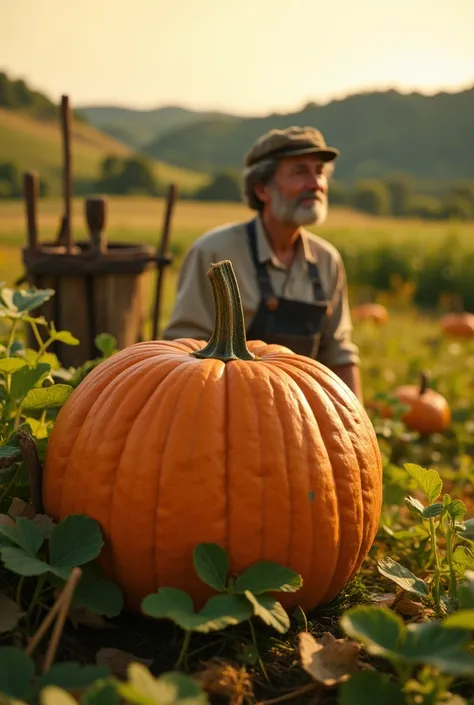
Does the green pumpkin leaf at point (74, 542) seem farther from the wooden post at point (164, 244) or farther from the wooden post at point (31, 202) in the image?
the wooden post at point (164, 244)

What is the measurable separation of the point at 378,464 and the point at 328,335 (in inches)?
72.9

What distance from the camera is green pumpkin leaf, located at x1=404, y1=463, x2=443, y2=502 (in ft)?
6.21

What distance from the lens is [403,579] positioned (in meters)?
1.84

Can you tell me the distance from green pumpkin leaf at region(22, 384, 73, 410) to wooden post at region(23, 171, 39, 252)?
2044mm

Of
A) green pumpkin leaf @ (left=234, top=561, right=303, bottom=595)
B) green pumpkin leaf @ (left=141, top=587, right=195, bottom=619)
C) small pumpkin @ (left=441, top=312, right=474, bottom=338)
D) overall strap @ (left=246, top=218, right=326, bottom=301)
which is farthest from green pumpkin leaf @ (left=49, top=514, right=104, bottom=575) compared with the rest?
small pumpkin @ (left=441, top=312, right=474, bottom=338)

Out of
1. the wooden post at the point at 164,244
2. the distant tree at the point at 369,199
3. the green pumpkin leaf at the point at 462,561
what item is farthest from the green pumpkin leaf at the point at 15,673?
the distant tree at the point at 369,199

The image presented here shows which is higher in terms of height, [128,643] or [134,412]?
[134,412]

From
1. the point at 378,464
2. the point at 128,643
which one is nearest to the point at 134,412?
the point at 128,643

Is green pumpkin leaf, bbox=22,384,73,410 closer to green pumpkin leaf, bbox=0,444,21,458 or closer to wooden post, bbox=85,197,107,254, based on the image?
green pumpkin leaf, bbox=0,444,21,458

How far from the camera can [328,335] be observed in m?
3.88

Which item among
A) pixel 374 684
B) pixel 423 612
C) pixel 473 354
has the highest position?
pixel 374 684

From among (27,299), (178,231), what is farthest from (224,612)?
(178,231)

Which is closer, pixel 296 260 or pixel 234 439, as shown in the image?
pixel 234 439

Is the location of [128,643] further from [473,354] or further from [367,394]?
[473,354]
